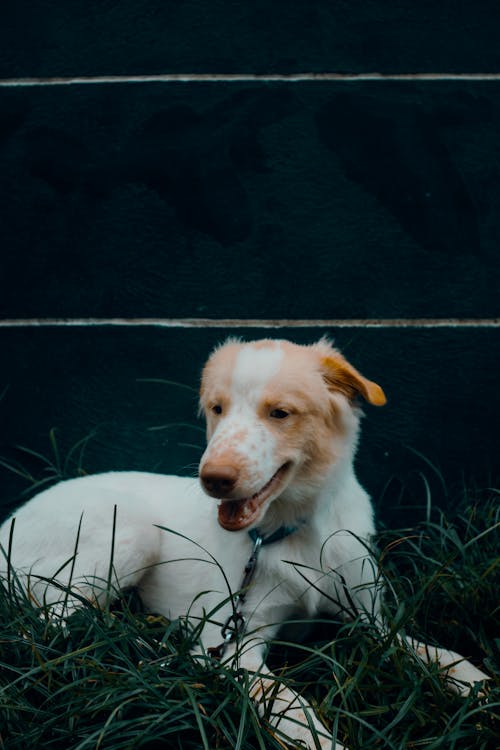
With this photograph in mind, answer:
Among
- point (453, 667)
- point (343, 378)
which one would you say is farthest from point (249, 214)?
point (453, 667)

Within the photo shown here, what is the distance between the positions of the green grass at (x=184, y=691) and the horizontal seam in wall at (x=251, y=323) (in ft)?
4.14

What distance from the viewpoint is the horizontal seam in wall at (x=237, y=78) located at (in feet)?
9.95

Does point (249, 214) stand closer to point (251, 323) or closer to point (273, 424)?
point (251, 323)

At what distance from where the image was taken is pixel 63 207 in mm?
3188

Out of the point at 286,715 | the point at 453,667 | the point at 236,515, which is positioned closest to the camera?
the point at 286,715

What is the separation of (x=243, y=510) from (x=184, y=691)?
1.55 feet

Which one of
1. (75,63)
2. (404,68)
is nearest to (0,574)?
(75,63)

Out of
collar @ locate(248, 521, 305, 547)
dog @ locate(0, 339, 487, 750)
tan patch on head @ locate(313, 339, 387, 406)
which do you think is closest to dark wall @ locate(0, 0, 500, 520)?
dog @ locate(0, 339, 487, 750)

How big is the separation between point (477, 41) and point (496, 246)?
2.93 ft

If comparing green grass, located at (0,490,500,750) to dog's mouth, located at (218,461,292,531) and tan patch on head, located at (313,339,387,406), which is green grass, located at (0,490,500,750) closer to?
dog's mouth, located at (218,461,292,531)

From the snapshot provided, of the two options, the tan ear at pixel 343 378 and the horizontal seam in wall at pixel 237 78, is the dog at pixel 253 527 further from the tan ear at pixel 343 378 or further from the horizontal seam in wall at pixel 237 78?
the horizontal seam in wall at pixel 237 78

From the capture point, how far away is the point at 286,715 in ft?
5.62

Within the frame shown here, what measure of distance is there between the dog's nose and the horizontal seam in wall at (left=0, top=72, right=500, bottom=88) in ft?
6.61

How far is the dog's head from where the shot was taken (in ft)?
6.02
